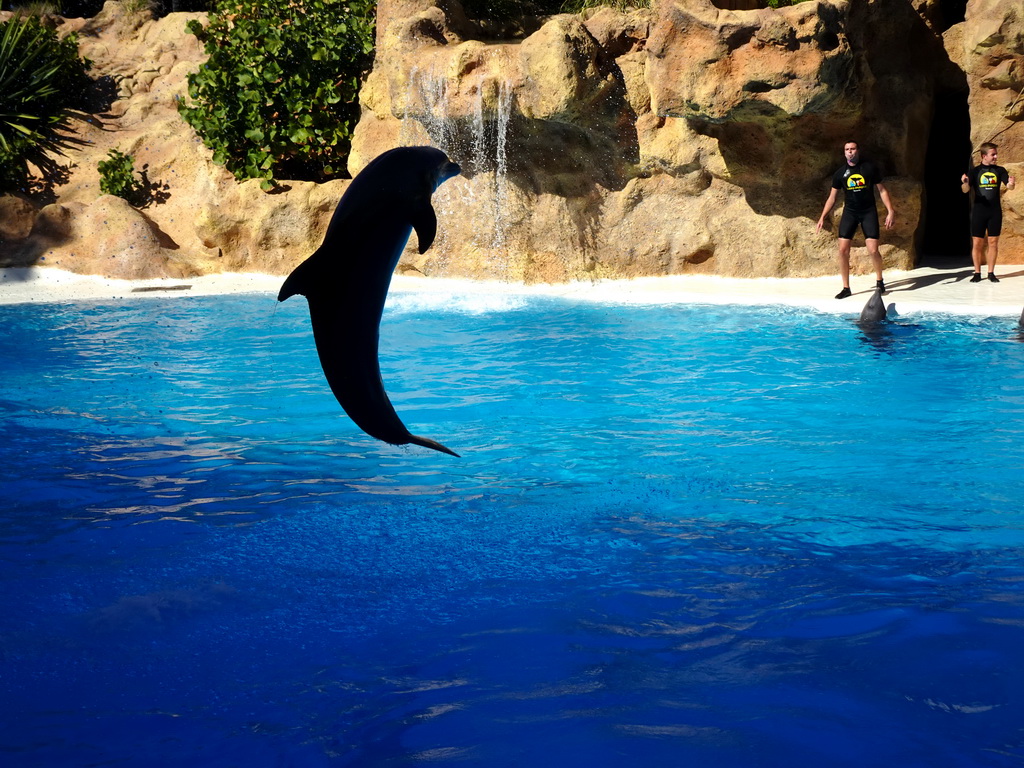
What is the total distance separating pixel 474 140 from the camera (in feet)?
39.2

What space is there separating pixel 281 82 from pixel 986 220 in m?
9.13

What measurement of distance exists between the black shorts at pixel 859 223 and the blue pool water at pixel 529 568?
7.82ft

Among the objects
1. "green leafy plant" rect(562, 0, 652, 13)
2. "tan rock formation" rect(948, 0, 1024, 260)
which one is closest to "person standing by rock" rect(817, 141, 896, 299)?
"tan rock formation" rect(948, 0, 1024, 260)

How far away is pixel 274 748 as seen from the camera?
2889mm

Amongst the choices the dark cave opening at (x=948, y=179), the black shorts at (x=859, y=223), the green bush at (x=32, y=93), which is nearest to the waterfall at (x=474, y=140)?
the black shorts at (x=859, y=223)

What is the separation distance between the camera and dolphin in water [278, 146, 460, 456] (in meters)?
2.73

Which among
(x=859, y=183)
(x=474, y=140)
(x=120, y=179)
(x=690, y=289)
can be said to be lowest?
(x=690, y=289)

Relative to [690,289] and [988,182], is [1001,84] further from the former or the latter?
[690,289]

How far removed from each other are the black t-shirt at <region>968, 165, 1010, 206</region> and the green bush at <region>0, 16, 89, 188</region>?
41.1ft

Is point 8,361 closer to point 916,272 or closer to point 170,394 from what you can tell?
point 170,394

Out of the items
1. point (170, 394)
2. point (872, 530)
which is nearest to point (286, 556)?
point (872, 530)

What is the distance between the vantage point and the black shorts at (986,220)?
10000 mm

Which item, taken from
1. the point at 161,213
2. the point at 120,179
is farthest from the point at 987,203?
the point at 120,179

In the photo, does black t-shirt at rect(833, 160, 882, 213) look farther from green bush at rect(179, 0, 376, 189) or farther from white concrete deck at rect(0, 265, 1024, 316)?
green bush at rect(179, 0, 376, 189)
